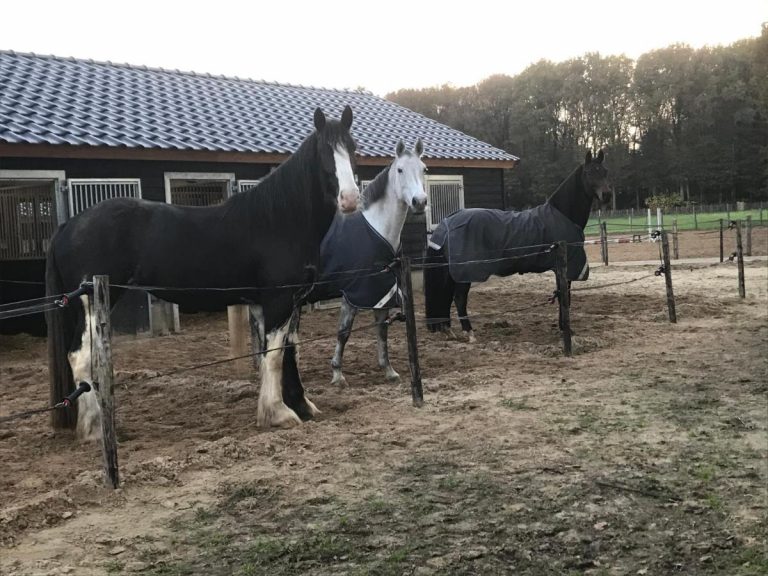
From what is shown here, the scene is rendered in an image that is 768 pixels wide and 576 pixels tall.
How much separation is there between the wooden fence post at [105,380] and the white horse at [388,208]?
7.36ft

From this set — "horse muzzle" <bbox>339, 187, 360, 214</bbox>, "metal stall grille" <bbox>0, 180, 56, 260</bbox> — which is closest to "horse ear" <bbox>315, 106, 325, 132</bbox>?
"horse muzzle" <bbox>339, 187, 360, 214</bbox>

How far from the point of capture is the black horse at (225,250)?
4.16 meters

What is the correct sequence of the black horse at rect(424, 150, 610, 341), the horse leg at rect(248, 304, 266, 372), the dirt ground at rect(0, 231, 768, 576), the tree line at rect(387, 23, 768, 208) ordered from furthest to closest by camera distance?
the tree line at rect(387, 23, 768, 208) → the black horse at rect(424, 150, 610, 341) → the horse leg at rect(248, 304, 266, 372) → the dirt ground at rect(0, 231, 768, 576)

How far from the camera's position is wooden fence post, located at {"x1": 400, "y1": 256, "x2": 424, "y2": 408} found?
482cm

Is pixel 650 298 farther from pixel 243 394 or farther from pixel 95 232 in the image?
pixel 95 232

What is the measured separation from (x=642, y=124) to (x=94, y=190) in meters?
46.7

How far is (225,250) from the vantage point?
4.38 metres

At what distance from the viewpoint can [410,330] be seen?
486 cm

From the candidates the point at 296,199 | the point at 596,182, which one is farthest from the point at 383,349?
the point at 596,182

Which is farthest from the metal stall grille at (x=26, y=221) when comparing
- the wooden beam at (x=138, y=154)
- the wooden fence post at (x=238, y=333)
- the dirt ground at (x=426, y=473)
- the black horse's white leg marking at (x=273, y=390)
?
the black horse's white leg marking at (x=273, y=390)

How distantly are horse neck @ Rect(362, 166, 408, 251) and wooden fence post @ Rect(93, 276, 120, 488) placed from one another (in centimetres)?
255

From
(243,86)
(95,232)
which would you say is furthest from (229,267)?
(243,86)

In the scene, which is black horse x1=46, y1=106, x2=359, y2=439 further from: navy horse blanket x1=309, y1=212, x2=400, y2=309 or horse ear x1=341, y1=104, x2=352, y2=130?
navy horse blanket x1=309, y1=212, x2=400, y2=309

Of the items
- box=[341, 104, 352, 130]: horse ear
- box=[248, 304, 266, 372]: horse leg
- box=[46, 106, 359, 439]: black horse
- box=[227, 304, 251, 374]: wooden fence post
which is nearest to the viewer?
box=[46, 106, 359, 439]: black horse
